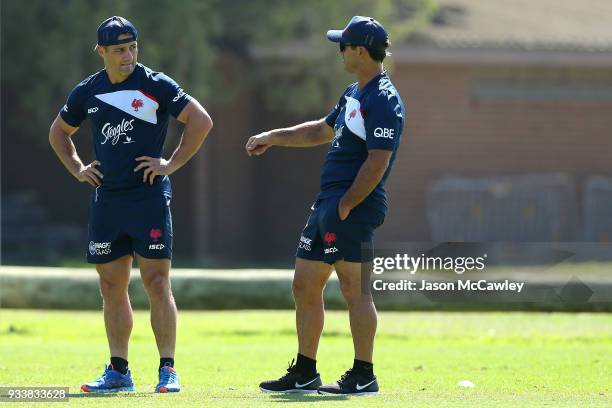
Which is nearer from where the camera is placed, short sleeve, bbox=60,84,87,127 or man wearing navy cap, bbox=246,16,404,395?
man wearing navy cap, bbox=246,16,404,395

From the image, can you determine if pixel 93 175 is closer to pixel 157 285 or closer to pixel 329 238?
pixel 157 285

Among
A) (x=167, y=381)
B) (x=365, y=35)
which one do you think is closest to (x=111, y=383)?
(x=167, y=381)

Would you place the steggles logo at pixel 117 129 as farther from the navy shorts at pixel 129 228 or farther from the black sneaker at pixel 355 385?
the black sneaker at pixel 355 385

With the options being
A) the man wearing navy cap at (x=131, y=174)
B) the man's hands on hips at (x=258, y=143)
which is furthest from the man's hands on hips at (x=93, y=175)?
the man's hands on hips at (x=258, y=143)

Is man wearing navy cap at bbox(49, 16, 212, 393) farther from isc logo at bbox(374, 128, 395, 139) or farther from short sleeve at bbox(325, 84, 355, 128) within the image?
isc logo at bbox(374, 128, 395, 139)

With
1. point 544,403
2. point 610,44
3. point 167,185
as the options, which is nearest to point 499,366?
point 544,403

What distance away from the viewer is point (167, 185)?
850 centimetres

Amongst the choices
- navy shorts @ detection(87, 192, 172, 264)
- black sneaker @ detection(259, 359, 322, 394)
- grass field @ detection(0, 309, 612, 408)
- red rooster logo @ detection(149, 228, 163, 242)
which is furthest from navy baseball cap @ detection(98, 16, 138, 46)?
black sneaker @ detection(259, 359, 322, 394)

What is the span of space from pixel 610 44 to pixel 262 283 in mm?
14152

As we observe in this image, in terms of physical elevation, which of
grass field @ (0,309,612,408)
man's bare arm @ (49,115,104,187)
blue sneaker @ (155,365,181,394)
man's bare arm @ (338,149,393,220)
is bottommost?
grass field @ (0,309,612,408)

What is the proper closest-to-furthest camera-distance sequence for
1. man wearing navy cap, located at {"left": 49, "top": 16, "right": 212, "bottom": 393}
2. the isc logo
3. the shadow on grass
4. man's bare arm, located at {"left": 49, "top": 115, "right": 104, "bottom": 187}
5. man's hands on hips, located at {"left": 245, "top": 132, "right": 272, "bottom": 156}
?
the shadow on grass
the isc logo
man wearing navy cap, located at {"left": 49, "top": 16, "right": 212, "bottom": 393}
man's hands on hips, located at {"left": 245, "top": 132, "right": 272, "bottom": 156}
man's bare arm, located at {"left": 49, "top": 115, "right": 104, "bottom": 187}

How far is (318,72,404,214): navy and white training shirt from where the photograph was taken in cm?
786

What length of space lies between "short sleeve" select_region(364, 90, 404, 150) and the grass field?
1.47 m

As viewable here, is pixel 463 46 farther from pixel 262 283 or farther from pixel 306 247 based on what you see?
pixel 306 247
